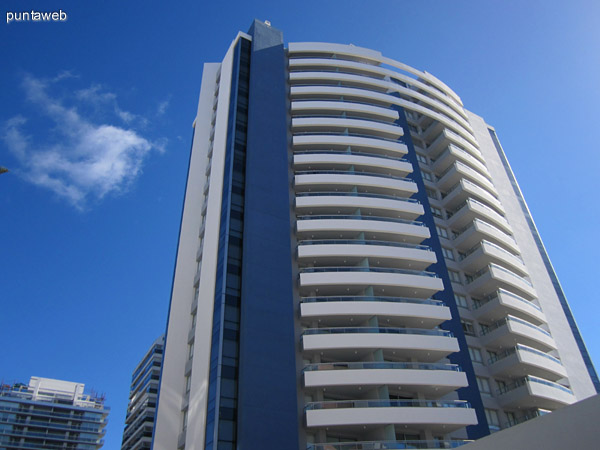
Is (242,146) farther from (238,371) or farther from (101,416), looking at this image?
(101,416)

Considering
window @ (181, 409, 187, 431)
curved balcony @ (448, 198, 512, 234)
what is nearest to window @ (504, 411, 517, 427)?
curved balcony @ (448, 198, 512, 234)

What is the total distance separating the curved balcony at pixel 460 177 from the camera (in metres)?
57.2

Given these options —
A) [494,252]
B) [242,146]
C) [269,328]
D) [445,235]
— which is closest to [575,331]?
[494,252]

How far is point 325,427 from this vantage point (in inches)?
1388

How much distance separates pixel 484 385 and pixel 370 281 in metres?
14.8

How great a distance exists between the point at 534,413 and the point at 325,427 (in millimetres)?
21584

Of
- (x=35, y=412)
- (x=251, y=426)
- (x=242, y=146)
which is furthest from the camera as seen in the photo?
(x=35, y=412)

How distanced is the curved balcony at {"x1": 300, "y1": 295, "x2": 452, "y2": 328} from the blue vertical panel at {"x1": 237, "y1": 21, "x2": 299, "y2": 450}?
2089 millimetres

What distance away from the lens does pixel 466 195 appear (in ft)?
185

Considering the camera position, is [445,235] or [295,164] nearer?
[295,164]

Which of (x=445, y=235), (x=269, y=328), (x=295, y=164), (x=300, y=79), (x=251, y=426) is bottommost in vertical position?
(x=251, y=426)

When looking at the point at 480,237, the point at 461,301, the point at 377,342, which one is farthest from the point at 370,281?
the point at 480,237

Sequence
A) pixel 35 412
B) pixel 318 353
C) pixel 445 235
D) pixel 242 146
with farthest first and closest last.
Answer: pixel 35 412
pixel 445 235
pixel 242 146
pixel 318 353

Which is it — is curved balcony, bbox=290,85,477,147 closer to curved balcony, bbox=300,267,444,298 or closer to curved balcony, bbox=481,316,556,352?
curved balcony, bbox=300,267,444,298
